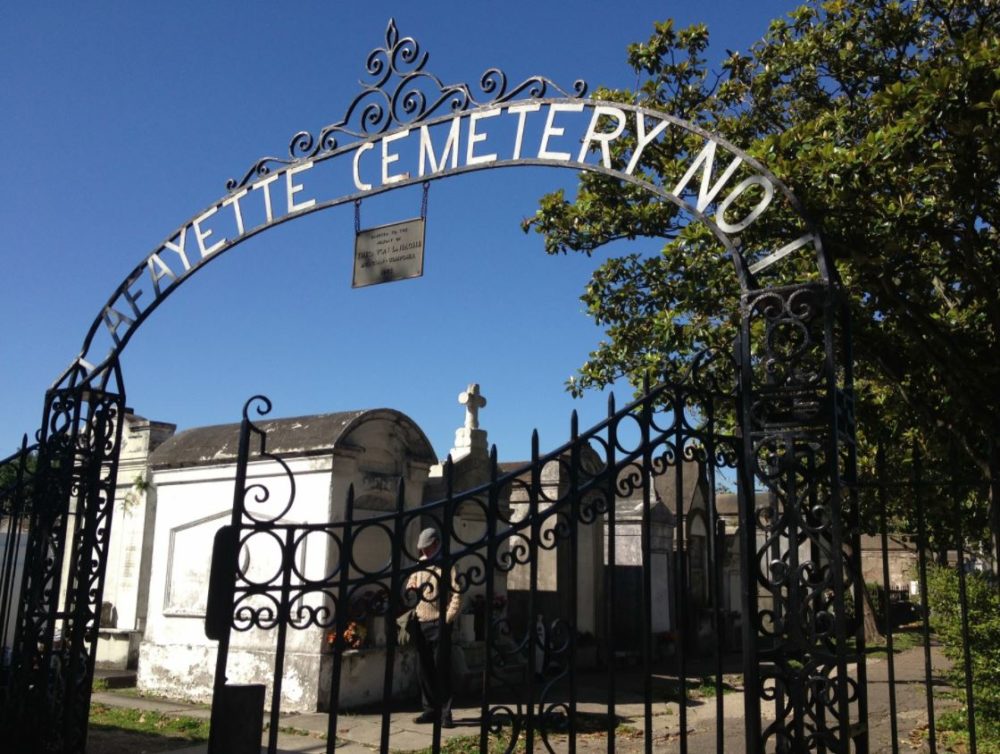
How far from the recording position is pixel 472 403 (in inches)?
537

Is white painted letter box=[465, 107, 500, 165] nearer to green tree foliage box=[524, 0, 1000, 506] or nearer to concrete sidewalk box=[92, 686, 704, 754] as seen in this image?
green tree foliage box=[524, 0, 1000, 506]

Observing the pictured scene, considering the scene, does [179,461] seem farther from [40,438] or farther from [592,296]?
[592,296]

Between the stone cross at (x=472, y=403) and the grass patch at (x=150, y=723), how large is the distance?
227 inches

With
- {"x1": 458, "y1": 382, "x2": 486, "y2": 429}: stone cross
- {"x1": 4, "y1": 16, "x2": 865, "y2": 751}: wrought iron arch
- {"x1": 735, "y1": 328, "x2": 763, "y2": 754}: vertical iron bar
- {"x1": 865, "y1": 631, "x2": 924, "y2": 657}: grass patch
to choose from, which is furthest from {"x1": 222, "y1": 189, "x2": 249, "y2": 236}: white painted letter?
{"x1": 865, "y1": 631, "x2": 924, "y2": 657}: grass patch

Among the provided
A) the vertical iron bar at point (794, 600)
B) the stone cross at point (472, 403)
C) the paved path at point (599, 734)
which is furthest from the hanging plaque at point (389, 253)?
the stone cross at point (472, 403)

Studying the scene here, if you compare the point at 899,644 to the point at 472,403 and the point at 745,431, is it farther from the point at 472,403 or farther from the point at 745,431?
the point at 745,431

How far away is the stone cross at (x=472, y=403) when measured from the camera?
1358 centimetres

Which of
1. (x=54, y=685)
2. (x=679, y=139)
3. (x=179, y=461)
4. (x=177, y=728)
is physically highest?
(x=679, y=139)

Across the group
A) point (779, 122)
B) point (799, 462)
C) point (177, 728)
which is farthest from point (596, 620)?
point (799, 462)

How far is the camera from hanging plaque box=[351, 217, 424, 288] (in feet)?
18.0

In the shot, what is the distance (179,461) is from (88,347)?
17.3 feet

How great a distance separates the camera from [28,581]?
6625 mm

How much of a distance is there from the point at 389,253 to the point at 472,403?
319 inches

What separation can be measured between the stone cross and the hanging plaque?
310 inches
